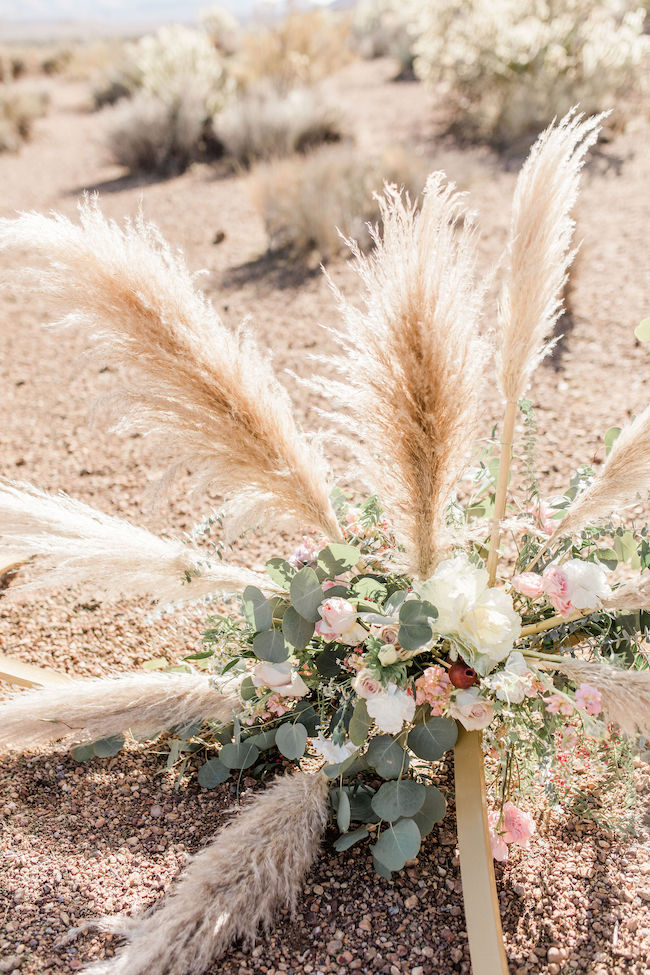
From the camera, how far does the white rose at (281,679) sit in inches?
50.4

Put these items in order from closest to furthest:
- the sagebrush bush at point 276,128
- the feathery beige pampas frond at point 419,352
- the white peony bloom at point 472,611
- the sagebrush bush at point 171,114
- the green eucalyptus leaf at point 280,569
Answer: the feathery beige pampas frond at point 419,352 → the white peony bloom at point 472,611 → the green eucalyptus leaf at point 280,569 → the sagebrush bush at point 276,128 → the sagebrush bush at point 171,114

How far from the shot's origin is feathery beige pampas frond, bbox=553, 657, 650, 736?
0.98 meters

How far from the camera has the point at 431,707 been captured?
1.28 m

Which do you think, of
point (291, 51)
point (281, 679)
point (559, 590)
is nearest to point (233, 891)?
point (281, 679)

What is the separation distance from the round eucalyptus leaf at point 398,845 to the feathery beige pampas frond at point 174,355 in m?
0.55

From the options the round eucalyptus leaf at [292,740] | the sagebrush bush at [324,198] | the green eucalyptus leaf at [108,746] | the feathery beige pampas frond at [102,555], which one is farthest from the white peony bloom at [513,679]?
the sagebrush bush at [324,198]

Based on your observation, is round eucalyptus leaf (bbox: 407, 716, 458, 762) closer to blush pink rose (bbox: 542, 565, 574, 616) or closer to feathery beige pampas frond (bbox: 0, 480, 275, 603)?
blush pink rose (bbox: 542, 565, 574, 616)

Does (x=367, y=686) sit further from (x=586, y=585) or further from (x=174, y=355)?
(x=174, y=355)

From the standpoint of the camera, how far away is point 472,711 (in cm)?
117

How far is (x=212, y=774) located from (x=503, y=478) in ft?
2.53

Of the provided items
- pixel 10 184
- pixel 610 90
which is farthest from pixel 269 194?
pixel 610 90

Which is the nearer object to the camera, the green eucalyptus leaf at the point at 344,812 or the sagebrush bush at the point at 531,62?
the green eucalyptus leaf at the point at 344,812

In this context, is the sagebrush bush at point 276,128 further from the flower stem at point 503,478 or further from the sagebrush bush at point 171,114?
the flower stem at point 503,478

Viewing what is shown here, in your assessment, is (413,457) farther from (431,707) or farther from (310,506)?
(431,707)
